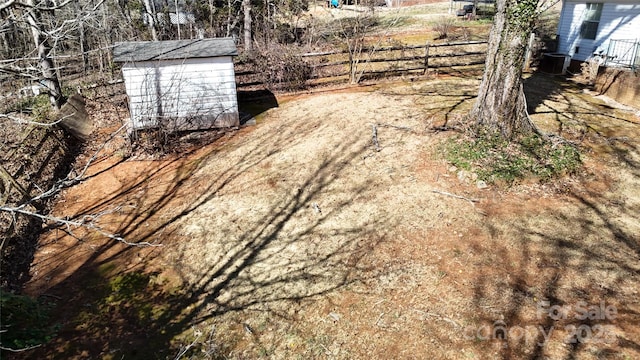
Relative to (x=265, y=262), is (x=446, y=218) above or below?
above

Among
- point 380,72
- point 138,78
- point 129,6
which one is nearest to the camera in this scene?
point 138,78

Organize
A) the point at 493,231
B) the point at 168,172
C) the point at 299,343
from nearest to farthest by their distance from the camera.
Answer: the point at 299,343 → the point at 493,231 → the point at 168,172

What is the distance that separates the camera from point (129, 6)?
2075 cm

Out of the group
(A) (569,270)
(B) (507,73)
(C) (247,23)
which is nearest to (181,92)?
(B) (507,73)

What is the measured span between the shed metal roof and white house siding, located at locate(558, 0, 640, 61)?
13186mm

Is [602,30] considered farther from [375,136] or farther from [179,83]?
[179,83]

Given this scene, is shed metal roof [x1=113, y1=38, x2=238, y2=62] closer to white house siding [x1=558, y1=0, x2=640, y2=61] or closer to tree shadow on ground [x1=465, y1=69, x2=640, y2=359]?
tree shadow on ground [x1=465, y1=69, x2=640, y2=359]

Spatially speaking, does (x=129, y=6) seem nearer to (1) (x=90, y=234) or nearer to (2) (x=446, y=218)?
(1) (x=90, y=234)

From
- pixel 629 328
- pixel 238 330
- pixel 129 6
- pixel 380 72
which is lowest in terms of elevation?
pixel 238 330

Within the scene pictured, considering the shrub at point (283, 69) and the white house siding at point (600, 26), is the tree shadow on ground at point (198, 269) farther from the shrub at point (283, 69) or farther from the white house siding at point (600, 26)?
the white house siding at point (600, 26)

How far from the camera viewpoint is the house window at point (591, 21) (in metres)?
14.4

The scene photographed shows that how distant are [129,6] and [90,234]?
707 inches

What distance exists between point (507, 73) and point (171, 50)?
8.22 meters

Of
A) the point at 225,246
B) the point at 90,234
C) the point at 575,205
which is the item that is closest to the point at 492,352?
the point at 575,205
